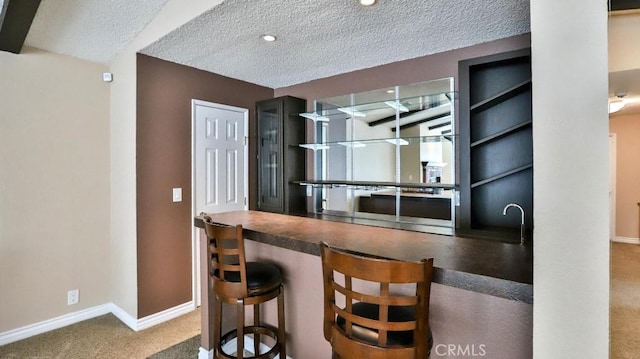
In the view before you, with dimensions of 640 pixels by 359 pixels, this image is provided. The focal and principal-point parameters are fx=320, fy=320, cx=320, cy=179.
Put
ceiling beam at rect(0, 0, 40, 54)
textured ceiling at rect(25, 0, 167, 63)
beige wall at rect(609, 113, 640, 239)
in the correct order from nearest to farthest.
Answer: ceiling beam at rect(0, 0, 40, 54) < textured ceiling at rect(25, 0, 167, 63) < beige wall at rect(609, 113, 640, 239)

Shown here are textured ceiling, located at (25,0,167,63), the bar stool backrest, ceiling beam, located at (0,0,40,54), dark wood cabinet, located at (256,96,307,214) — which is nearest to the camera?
the bar stool backrest

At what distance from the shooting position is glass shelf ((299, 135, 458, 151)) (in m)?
2.61

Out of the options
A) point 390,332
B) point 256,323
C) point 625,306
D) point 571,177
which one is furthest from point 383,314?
point 625,306

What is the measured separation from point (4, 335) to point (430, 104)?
3.94 m

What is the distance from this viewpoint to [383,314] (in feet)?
3.81

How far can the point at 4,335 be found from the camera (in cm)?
257

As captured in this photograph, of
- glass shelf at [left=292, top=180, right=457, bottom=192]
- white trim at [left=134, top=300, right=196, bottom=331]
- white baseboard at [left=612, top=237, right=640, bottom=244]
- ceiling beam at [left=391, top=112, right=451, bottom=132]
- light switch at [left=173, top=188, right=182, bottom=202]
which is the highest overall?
ceiling beam at [left=391, top=112, right=451, bottom=132]

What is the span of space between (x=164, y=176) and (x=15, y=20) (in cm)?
146

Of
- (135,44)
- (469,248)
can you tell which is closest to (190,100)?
(135,44)

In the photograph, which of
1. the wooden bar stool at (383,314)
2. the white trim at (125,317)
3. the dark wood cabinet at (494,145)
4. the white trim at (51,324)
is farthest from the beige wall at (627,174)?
the white trim at (51,324)

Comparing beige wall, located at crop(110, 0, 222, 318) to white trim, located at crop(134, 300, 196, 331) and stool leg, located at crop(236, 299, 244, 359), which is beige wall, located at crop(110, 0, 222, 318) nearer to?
white trim, located at crop(134, 300, 196, 331)

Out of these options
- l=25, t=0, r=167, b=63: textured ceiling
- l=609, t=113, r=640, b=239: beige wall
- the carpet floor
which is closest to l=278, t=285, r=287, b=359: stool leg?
the carpet floor

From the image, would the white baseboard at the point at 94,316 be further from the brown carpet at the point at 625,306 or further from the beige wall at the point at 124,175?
the brown carpet at the point at 625,306

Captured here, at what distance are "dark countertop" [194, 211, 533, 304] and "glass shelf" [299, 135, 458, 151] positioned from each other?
957 mm
